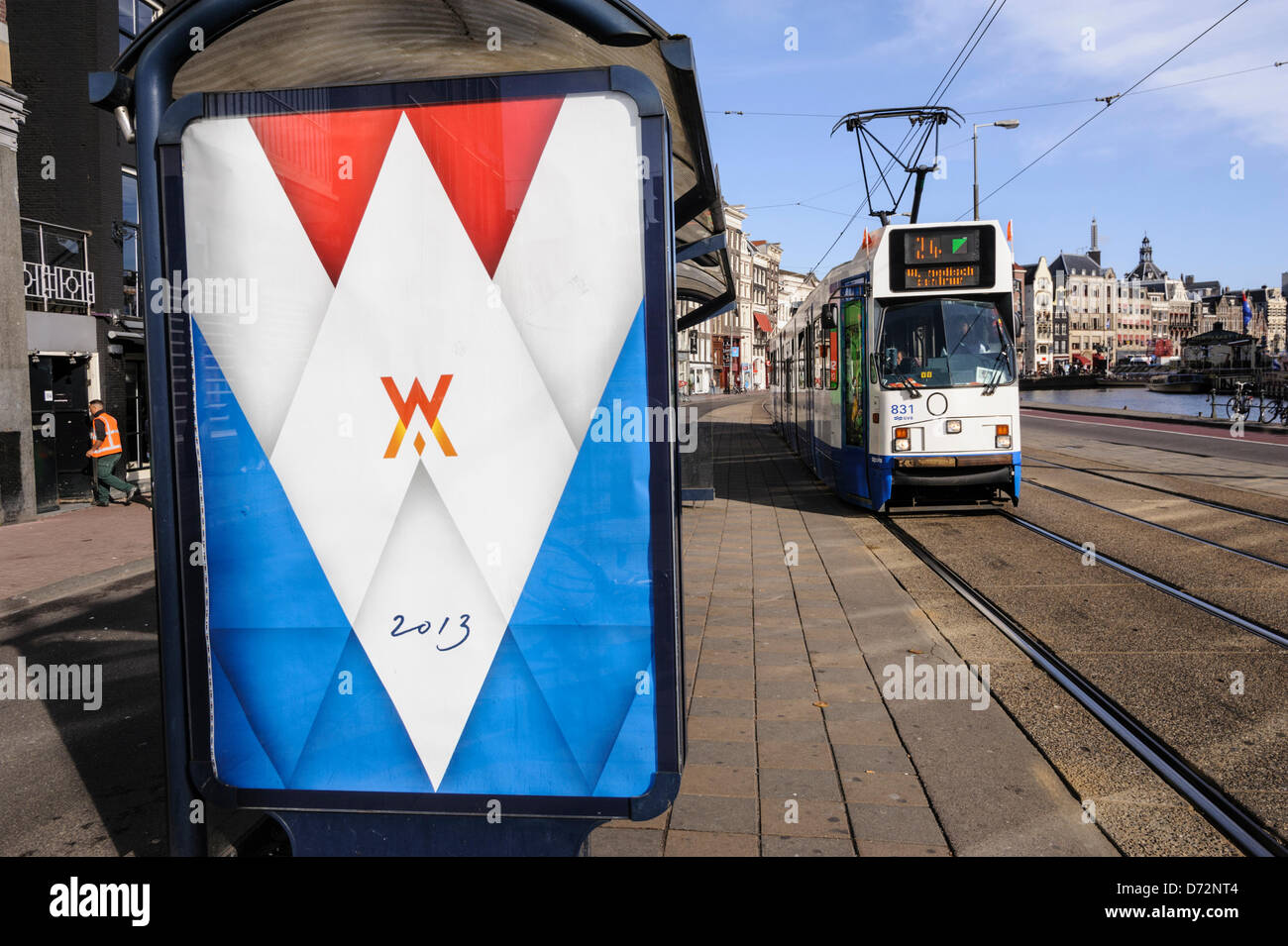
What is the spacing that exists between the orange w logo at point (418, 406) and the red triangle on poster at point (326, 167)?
320 millimetres

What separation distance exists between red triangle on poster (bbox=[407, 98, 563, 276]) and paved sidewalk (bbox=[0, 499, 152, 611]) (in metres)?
8.00

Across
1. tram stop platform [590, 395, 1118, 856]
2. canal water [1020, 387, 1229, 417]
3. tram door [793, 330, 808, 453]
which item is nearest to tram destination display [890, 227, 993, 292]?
tram stop platform [590, 395, 1118, 856]

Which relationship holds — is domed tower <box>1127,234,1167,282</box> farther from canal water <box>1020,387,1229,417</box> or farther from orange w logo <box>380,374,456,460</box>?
orange w logo <box>380,374,456,460</box>

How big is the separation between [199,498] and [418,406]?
2.02 feet

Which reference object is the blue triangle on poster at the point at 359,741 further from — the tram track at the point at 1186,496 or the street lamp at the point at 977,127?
the street lamp at the point at 977,127

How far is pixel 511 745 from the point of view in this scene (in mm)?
2383

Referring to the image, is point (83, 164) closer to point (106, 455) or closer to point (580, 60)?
point (106, 455)

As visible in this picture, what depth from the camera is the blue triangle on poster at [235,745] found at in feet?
8.13

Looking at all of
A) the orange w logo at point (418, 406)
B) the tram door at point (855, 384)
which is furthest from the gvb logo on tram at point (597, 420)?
the tram door at point (855, 384)

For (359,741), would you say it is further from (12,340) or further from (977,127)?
(977,127)

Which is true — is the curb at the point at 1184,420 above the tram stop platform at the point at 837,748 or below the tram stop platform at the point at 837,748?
above

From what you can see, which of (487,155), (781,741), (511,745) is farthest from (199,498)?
(781,741)
